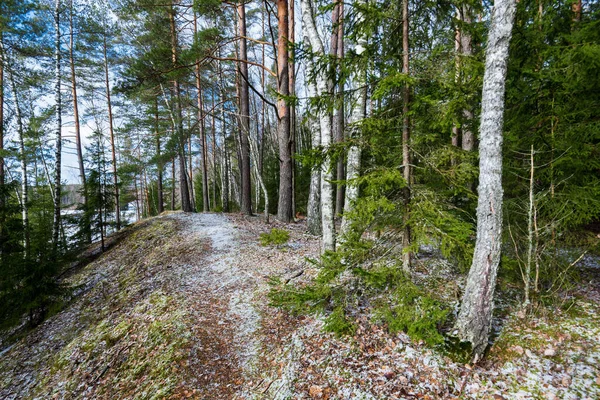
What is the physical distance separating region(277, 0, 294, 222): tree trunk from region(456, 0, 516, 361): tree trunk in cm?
651

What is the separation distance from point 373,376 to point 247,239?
6018 mm

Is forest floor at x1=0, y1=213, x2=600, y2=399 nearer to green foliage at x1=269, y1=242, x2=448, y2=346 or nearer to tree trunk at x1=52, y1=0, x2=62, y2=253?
green foliage at x1=269, y1=242, x2=448, y2=346

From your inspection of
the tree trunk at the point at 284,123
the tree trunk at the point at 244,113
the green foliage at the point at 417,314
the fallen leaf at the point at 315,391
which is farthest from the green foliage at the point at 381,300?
the tree trunk at the point at 244,113

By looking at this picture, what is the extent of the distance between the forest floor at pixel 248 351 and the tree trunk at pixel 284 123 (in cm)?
356

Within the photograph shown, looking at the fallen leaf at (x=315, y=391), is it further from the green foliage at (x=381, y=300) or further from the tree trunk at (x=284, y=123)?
the tree trunk at (x=284, y=123)

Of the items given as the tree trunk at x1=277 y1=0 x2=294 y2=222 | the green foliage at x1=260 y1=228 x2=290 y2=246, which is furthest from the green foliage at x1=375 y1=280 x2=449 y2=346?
the tree trunk at x1=277 y1=0 x2=294 y2=222

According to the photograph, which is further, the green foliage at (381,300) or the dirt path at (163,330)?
the dirt path at (163,330)

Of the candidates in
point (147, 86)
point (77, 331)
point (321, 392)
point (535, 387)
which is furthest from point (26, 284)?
point (535, 387)

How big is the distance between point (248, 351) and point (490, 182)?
149 inches

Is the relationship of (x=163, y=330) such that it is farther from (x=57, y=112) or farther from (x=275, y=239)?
(x=57, y=112)

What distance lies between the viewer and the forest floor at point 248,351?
2693mm

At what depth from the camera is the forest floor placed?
2.69m

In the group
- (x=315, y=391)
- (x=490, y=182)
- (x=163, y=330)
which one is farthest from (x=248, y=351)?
(x=490, y=182)

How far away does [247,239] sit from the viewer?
8.30m
